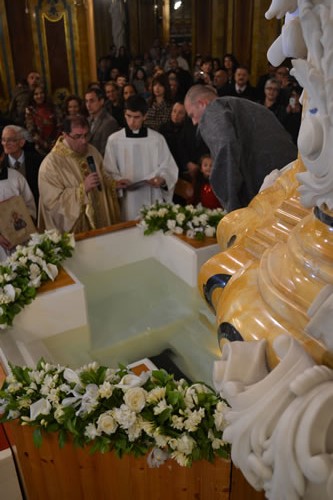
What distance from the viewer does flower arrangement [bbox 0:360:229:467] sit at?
1.77m

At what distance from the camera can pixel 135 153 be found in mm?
4938

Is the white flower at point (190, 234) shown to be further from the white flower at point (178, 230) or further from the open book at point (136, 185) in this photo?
the open book at point (136, 185)

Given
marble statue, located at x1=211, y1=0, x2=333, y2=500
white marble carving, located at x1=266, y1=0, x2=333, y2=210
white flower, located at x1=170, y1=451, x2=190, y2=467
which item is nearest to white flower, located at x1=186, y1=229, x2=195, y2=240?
white flower, located at x1=170, y1=451, x2=190, y2=467

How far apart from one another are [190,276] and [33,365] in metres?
1.31

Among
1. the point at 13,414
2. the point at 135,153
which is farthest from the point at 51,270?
the point at 135,153

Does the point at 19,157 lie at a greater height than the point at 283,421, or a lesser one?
lesser

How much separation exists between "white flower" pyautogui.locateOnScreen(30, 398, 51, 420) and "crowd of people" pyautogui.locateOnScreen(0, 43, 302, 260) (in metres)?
1.80

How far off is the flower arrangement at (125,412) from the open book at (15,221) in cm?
208

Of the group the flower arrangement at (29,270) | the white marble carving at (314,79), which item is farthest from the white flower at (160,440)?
the flower arrangement at (29,270)

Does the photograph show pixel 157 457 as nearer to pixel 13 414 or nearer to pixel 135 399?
pixel 135 399

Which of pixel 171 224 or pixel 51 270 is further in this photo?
pixel 171 224

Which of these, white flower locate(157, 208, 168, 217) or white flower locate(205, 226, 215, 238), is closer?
white flower locate(205, 226, 215, 238)

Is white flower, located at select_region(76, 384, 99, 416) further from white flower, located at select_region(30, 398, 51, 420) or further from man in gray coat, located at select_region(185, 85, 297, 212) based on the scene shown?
man in gray coat, located at select_region(185, 85, 297, 212)

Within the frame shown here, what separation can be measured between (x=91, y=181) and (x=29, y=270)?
56.8 inches
